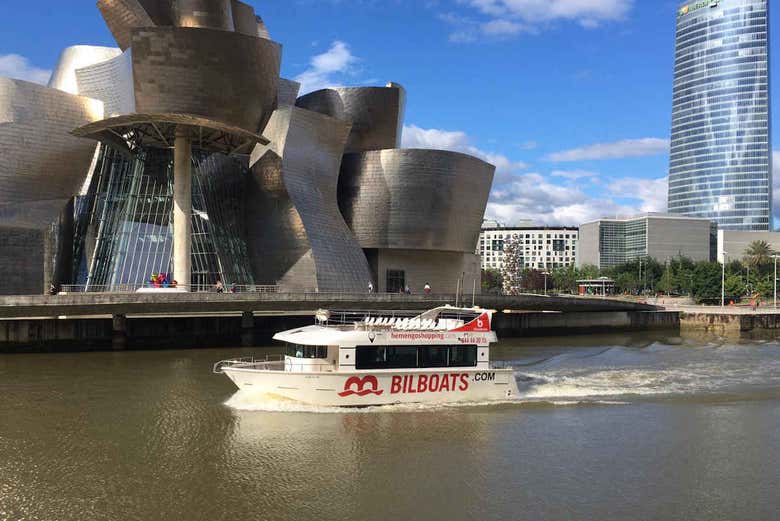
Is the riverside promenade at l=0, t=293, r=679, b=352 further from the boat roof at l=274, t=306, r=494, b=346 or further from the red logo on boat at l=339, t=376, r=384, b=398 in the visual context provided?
the red logo on boat at l=339, t=376, r=384, b=398

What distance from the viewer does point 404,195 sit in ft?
196

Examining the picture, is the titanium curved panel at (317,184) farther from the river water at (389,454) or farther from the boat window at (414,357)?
the boat window at (414,357)

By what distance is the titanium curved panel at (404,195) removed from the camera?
59.8 m

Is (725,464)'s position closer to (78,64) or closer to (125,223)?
(125,223)

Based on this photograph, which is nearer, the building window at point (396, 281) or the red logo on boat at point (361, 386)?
the red logo on boat at point (361, 386)

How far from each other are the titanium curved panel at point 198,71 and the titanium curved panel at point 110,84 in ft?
8.00

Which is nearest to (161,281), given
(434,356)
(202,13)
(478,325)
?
(202,13)

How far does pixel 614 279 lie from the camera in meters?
138

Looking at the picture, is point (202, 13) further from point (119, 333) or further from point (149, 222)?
point (119, 333)

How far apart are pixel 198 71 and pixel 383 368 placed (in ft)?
107

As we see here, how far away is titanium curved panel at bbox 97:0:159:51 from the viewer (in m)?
50.9

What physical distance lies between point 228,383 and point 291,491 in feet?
42.3

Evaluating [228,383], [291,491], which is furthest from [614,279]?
[291,491]

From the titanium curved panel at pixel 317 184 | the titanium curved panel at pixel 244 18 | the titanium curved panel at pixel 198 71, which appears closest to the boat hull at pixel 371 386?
the titanium curved panel at pixel 317 184
